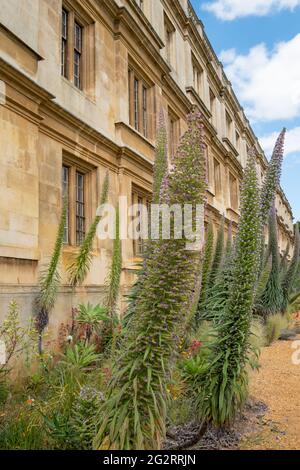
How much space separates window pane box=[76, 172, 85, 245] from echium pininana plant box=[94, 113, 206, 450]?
6896 mm

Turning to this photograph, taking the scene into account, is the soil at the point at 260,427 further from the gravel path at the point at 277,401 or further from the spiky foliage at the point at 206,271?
the spiky foliage at the point at 206,271

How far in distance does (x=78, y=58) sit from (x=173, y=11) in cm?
858

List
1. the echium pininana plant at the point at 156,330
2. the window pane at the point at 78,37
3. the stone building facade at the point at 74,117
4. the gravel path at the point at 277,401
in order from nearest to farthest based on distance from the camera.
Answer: the echium pininana plant at the point at 156,330, the gravel path at the point at 277,401, the stone building facade at the point at 74,117, the window pane at the point at 78,37

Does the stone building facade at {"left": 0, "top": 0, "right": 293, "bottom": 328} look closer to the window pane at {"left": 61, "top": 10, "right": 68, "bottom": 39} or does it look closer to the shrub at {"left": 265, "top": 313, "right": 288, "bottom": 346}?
the window pane at {"left": 61, "top": 10, "right": 68, "bottom": 39}

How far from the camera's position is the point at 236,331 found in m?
4.44

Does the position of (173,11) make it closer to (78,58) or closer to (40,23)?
(78,58)

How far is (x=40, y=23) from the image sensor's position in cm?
862

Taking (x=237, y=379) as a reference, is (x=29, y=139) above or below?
above

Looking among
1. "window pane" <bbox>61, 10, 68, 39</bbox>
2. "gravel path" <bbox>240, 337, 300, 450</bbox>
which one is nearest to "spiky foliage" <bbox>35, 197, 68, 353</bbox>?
"gravel path" <bbox>240, 337, 300, 450</bbox>

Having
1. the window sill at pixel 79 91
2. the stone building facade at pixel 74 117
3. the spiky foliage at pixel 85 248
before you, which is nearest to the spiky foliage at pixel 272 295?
the stone building facade at pixel 74 117

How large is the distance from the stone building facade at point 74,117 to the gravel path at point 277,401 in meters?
3.83

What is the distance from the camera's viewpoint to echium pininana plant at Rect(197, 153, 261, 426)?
13.2 feet

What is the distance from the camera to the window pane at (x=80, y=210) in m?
10.0

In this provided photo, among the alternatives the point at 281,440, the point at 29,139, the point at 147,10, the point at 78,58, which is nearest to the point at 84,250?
the point at 29,139
